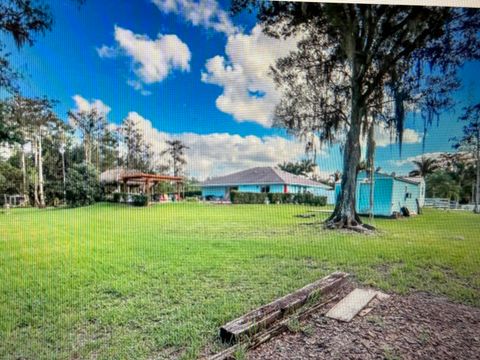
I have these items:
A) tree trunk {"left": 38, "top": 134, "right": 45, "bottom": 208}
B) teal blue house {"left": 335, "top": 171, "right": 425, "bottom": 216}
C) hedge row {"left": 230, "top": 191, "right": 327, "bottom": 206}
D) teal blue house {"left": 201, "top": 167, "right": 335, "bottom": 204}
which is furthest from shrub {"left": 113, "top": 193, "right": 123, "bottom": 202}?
teal blue house {"left": 335, "top": 171, "right": 425, "bottom": 216}

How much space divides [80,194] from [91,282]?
545 millimetres

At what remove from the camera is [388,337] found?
3.59 ft

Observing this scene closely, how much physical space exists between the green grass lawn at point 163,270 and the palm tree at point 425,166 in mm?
505

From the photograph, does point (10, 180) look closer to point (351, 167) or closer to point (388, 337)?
point (388, 337)

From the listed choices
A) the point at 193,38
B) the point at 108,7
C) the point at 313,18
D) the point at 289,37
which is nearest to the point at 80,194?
the point at 108,7

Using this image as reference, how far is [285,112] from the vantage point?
206 centimetres

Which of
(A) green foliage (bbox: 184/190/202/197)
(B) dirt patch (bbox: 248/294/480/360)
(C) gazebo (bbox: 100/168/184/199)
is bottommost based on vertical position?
(B) dirt patch (bbox: 248/294/480/360)

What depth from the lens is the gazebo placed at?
62.2 inches

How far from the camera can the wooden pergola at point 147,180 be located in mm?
1620

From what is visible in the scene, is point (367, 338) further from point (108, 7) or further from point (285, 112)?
point (108, 7)

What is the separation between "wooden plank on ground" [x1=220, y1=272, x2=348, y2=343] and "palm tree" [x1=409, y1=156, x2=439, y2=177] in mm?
1418

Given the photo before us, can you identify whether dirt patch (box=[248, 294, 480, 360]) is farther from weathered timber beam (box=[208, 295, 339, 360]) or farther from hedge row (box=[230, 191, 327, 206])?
hedge row (box=[230, 191, 327, 206])

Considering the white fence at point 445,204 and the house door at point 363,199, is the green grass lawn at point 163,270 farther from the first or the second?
the house door at point 363,199

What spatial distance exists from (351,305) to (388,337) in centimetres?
25
